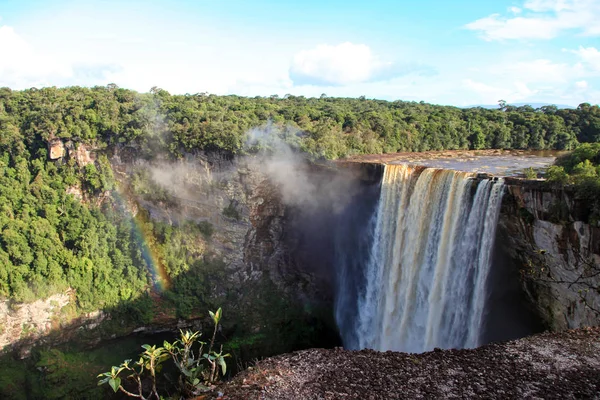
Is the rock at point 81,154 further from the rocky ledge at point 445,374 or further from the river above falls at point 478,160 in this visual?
the rocky ledge at point 445,374

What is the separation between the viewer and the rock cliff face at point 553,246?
545 inches

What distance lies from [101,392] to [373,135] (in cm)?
2324

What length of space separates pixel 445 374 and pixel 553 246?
9.16m

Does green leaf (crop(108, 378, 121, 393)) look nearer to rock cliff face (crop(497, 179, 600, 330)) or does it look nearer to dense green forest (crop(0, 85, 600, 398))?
rock cliff face (crop(497, 179, 600, 330))

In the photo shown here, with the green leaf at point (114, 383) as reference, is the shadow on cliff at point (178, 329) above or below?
→ below

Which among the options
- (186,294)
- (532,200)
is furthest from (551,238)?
(186,294)

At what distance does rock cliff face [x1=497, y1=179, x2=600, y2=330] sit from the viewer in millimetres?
13852

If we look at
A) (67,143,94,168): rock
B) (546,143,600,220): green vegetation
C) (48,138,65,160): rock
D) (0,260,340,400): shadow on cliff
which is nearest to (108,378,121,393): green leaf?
(546,143,600,220): green vegetation

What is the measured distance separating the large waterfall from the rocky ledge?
737 cm

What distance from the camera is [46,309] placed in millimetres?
26328

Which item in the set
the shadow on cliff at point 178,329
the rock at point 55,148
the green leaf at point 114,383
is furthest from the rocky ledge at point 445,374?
the rock at point 55,148

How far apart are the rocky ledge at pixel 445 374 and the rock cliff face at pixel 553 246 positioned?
16.9ft

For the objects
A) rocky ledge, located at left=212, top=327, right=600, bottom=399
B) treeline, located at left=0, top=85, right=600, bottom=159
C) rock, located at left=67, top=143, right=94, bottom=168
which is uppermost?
treeline, located at left=0, top=85, right=600, bottom=159

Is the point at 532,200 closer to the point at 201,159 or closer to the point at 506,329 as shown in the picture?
the point at 506,329
